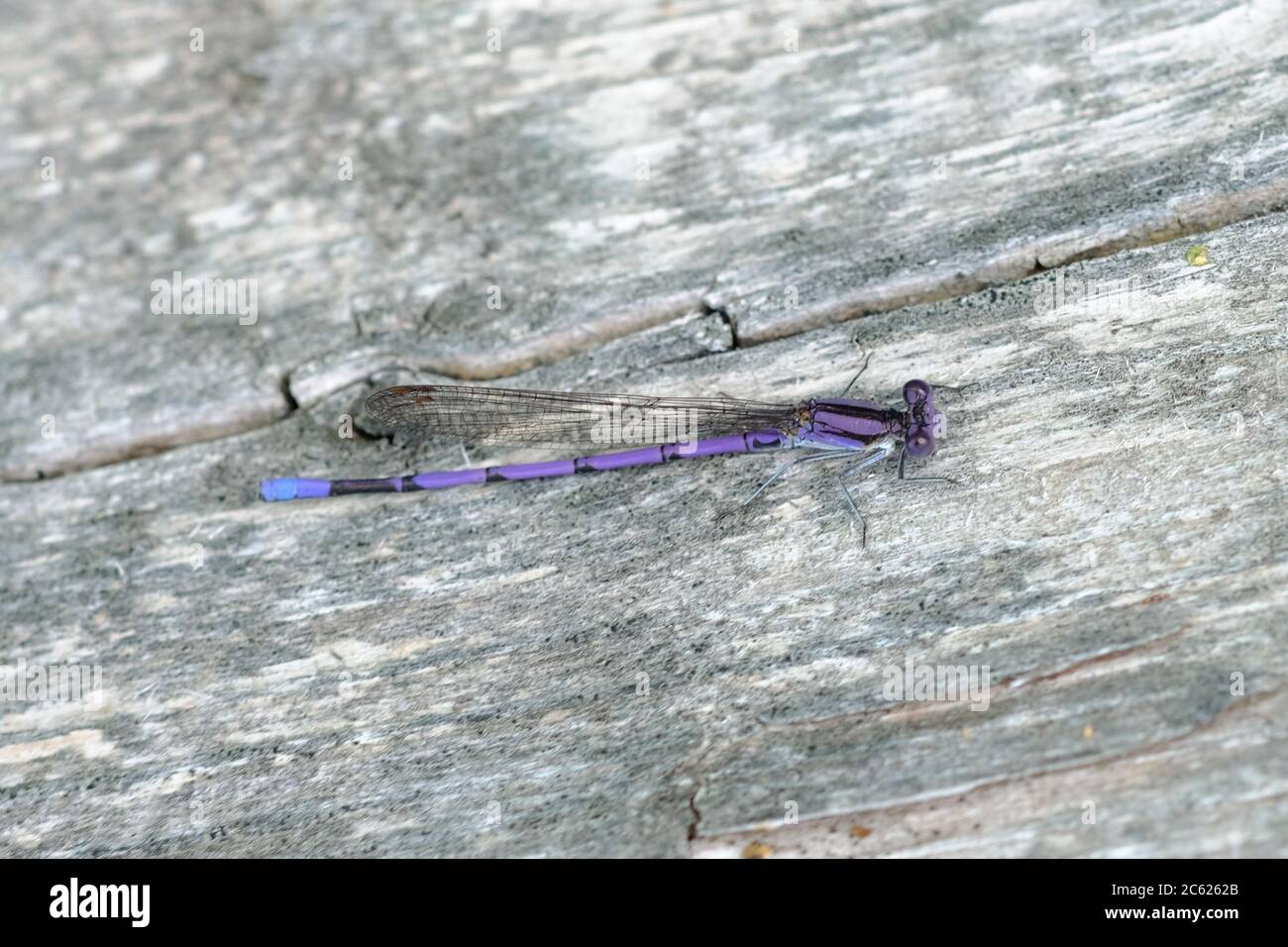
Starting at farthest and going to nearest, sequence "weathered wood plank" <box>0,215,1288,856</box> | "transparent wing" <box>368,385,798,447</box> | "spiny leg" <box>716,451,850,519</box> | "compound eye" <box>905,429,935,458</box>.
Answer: "transparent wing" <box>368,385,798,447</box>, "spiny leg" <box>716,451,850,519</box>, "compound eye" <box>905,429,935,458</box>, "weathered wood plank" <box>0,215,1288,856</box>

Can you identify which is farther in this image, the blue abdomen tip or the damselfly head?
the blue abdomen tip

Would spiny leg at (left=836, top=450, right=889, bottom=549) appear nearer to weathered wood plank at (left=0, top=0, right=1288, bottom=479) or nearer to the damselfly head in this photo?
the damselfly head

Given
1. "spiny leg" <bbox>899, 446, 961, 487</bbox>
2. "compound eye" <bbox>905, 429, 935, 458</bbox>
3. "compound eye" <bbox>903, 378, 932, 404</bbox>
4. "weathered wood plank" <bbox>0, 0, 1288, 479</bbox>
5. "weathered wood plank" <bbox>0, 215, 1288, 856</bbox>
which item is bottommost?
"weathered wood plank" <bbox>0, 215, 1288, 856</bbox>

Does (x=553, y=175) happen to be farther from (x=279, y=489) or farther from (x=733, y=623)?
(x=733, y=623)

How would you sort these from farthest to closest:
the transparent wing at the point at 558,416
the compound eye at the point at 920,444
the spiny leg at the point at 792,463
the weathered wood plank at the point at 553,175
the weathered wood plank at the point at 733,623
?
1. the weathered wood plank at the point at 553,175
2. the transparent wing at the point at 558,416
3. the spiny leg at the point at 792,463
4. the compound eye at the point at 920,444
5. the weathered wood plank at the point at 733,623

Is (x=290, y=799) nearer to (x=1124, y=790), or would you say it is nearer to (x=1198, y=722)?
(x=1124, y=790)

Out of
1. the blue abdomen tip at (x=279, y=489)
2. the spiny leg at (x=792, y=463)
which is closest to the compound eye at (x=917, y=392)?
the spiny leg at (x=792, y=463)

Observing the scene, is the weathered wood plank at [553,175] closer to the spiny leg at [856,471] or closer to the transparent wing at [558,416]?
the transparent wing at [558,416]

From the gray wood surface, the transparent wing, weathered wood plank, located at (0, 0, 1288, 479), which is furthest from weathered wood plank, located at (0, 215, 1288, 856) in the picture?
weathered wood plank, located at (0, 0, 1288, 479)
